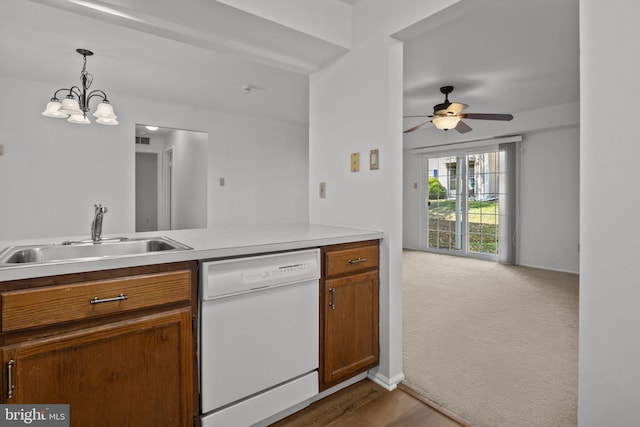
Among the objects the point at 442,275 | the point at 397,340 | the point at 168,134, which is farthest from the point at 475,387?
the point at 168,134

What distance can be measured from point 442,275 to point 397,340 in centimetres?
293

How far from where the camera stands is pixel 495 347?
238cm

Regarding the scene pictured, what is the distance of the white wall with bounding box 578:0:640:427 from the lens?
106 centimetres

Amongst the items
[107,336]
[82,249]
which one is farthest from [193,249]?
[82,249]

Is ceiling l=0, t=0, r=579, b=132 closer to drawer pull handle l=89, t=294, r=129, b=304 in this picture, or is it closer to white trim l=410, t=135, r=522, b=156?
white trim l=410, t=135, r=522, b=156

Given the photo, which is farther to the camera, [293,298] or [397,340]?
[397,340]

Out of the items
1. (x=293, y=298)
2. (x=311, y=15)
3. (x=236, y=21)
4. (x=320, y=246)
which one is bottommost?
(x=293, y=298)

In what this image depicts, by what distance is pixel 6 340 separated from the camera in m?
0.98

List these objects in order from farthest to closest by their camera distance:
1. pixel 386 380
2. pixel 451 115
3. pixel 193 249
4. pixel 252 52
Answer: pixel 451 115 < pixel 252 52 < pixel 386 380 < pixel 193 249

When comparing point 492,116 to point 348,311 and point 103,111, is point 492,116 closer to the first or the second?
point 348,311

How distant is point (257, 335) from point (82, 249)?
915 millimetres

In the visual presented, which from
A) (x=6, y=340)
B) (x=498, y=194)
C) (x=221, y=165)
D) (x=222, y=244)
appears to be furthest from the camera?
(x=498, y=194)

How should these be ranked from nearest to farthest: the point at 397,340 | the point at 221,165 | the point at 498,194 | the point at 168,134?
1. the point at 397,340
2. the point at 221,165
3. the point at 498,194
4. the point at 168,134

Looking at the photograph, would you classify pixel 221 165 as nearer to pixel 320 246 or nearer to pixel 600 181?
pixel 320 246
